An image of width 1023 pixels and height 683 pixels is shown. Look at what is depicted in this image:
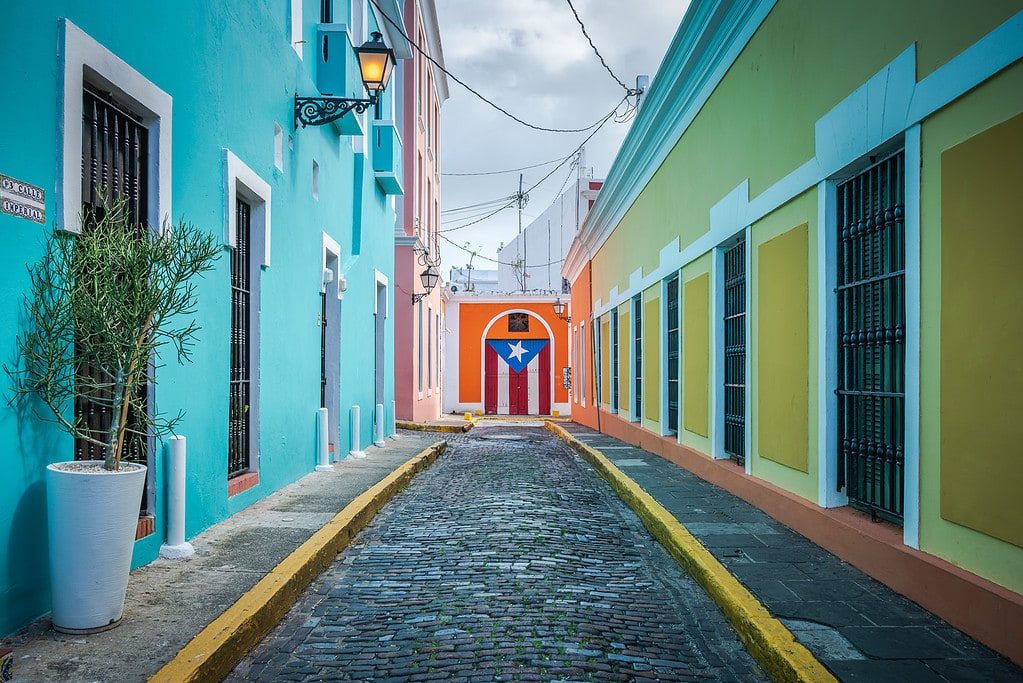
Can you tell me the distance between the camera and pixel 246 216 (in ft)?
24.8

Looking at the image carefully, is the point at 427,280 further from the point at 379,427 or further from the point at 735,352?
the point at 735,352

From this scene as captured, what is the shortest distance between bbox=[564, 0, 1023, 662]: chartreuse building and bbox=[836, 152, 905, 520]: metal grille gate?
2 centimetres

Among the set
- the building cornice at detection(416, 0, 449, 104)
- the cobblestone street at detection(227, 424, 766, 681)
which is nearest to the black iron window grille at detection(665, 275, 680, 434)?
the cobblestone street at detection(227, 424, 766, 681)

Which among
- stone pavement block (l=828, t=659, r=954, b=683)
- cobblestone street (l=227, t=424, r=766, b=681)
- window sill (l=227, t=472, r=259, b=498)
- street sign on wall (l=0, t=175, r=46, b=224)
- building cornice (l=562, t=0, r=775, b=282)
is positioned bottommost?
cobblestone street (l=227, t=424, r=766, b=681)

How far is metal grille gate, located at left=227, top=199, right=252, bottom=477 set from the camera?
23.6 feet

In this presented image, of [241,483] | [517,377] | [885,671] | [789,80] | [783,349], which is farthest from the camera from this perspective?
[517,377]

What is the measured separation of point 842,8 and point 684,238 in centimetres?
522

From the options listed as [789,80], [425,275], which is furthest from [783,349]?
[425,275]

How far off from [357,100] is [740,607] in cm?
615

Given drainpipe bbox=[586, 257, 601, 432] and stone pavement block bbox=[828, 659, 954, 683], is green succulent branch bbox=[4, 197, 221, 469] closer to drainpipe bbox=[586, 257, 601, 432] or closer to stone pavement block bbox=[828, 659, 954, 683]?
stone pavement block bbox=[828, 659, 954, 683]

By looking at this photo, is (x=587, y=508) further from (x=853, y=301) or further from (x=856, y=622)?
(x=856, y=622)

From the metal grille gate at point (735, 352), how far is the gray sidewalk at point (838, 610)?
1.35 m

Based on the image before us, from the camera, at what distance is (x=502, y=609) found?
4.70m

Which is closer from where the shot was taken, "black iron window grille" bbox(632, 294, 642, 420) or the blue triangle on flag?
"black iron window grille" bbox(632, 294, 642, 420)
